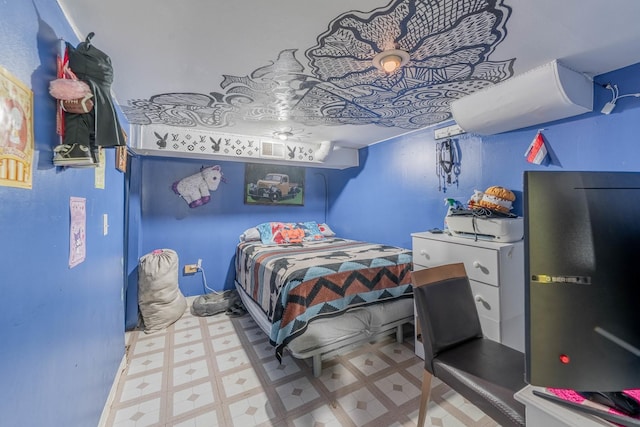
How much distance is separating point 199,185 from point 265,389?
2626 millimetres

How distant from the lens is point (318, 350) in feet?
6.46

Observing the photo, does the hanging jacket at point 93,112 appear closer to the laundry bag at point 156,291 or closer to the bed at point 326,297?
the bed at point 326,297

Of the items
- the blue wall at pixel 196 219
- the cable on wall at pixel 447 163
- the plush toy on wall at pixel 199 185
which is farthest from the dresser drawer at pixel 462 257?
the plush toy on wall at pixel 199 185

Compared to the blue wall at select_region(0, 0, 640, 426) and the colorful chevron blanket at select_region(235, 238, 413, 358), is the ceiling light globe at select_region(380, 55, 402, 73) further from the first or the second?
the colorful chevron blanket at select_region(235, 238, 413, 358)

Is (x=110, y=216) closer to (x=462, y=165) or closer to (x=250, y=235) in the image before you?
(x=250, y=235)

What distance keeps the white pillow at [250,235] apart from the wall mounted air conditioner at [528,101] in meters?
2.81

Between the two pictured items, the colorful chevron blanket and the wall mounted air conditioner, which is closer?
the wall mounted air conditioner

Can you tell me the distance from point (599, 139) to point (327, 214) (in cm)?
338

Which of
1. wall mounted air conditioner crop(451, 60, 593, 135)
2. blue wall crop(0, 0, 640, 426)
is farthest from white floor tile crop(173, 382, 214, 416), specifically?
wall mounted air conditioner crop(451, 60, 593, 135)

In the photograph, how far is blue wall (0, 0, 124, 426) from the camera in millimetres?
714

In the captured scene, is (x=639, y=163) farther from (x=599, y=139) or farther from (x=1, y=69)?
(x=1, y=69)

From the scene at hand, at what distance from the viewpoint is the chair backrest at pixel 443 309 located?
134cm

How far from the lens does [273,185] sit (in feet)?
13.2

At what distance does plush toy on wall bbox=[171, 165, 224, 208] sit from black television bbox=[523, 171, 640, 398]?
141 inches
